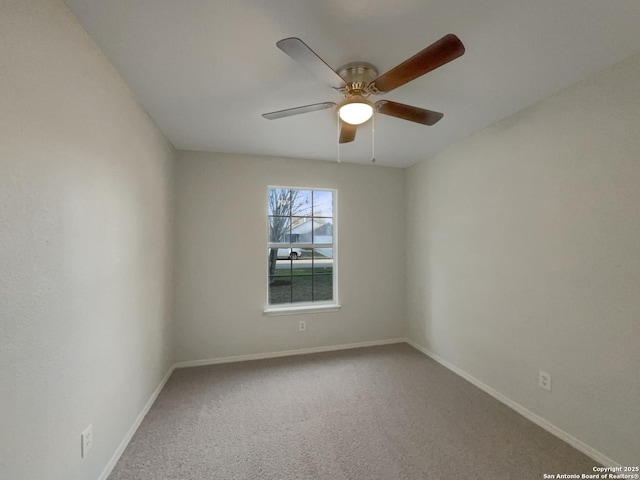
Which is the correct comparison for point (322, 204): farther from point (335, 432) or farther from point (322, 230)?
point (335, 432)

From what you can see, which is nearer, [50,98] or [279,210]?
[50,98]

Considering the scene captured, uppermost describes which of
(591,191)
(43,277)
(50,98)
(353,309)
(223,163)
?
(223,163)

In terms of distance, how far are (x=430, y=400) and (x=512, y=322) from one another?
3.08ft

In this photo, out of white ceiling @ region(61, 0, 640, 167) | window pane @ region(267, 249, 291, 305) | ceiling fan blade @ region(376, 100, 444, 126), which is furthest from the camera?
window pane @ region(267, 249, 291, 305)

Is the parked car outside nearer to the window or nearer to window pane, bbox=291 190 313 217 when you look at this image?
the window

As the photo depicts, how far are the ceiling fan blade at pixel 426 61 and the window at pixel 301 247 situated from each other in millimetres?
2034

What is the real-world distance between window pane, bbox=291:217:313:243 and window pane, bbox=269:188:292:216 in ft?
0.51

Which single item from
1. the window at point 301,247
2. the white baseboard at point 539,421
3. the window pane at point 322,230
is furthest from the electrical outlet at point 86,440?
the white baseboard at point 539,421

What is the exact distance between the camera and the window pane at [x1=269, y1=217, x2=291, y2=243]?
3.28m

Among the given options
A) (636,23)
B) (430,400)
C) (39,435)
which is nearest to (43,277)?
(39,435)

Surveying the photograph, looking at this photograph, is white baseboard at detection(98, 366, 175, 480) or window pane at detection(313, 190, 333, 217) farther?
window pane at detection(313, 190, 333, 217)

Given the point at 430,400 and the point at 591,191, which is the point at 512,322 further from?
the point at 591,191

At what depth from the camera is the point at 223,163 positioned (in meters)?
2.97

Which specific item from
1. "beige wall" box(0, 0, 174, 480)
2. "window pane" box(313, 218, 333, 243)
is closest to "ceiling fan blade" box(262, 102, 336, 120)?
"beige wall" box(0, 0, 174, 480)
